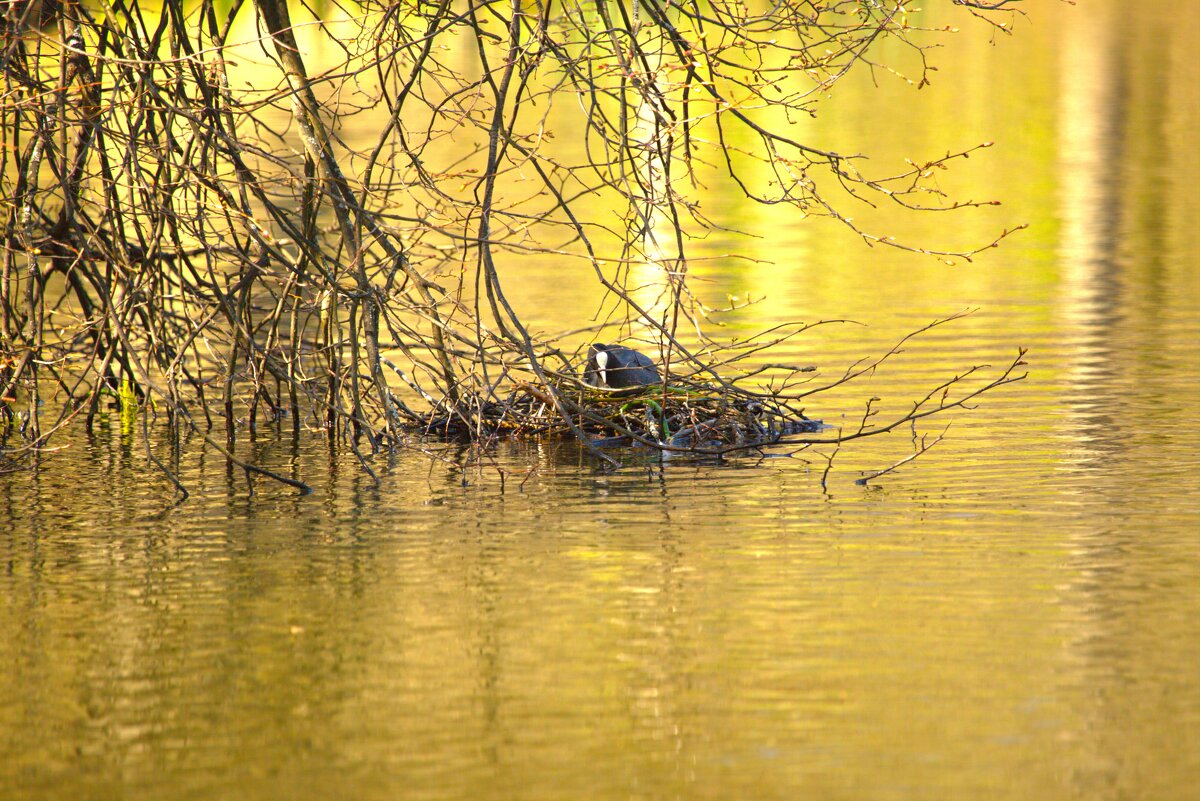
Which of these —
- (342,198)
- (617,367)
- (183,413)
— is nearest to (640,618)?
(183,413)

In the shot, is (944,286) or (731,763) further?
(944,286)

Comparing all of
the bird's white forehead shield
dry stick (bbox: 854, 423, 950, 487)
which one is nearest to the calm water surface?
dry stick (bbox: 854, 423, 950, 487)

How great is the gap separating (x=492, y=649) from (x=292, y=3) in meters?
19.6

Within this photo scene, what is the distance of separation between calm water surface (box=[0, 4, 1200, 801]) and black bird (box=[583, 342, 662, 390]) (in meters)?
0.53

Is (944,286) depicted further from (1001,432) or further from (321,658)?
(321,658)

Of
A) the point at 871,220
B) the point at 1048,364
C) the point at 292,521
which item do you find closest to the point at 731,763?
the point at 292,521

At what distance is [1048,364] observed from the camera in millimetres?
12445

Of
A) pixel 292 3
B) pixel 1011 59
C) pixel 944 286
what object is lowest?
pixel 944 286

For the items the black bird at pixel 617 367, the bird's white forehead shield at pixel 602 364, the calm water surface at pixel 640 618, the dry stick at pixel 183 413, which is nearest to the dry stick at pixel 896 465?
the calm water surface at pixel 640 618

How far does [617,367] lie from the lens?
10.9 meters

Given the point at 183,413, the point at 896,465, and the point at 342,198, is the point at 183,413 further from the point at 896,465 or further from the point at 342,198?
the point at 896,465

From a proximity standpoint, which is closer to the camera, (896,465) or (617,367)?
(896,465)

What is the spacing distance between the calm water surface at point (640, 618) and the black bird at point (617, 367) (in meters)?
0.53

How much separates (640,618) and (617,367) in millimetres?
3998
